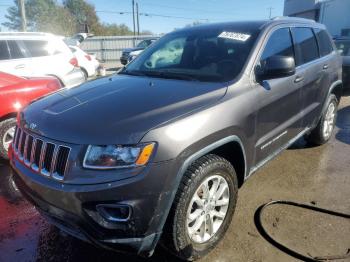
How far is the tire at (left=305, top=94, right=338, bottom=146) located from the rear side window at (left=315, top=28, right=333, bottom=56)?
65 centimetres

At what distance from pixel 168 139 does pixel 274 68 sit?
1381 mm

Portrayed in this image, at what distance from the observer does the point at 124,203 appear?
84.0 inches

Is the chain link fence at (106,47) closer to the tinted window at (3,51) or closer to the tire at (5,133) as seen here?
the tinted window at (3,51)

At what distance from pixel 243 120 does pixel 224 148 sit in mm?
283

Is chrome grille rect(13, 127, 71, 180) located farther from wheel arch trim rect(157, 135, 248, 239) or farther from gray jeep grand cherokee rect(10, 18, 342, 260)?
wheel arch trim rect(157, 135, 248, 239)

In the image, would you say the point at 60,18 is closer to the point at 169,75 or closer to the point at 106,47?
the point at 106,47

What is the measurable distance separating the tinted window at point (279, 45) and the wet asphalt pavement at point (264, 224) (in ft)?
4.91

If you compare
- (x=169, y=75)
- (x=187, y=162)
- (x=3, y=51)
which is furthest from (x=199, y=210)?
(x=3, y=51)

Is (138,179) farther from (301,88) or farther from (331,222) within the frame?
(301,88)

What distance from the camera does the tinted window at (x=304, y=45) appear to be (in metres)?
3.96

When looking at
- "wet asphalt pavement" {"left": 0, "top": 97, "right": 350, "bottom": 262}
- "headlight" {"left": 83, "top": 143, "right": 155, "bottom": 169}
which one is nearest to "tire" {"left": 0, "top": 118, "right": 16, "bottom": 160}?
"wet asphalt pavement" {"left": 0, "top": 97, "right": 350, "bottom": 262}

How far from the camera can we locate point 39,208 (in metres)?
2.52

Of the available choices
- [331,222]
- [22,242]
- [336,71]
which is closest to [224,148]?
[331,222]

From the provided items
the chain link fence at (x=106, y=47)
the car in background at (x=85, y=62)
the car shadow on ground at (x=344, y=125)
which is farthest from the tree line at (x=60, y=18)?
the car shadow on ground at (x=344, y=125)
